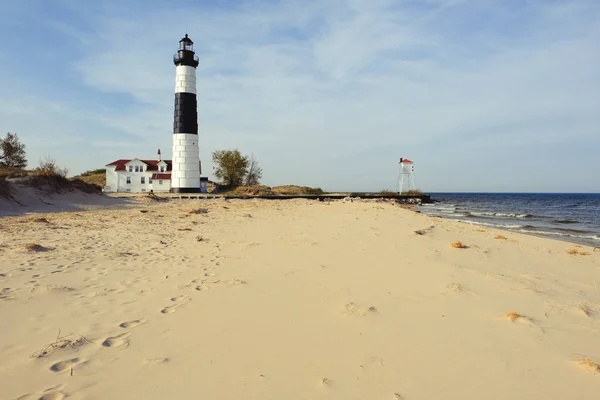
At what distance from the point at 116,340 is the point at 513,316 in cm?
490

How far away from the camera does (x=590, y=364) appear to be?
3357 millimetres

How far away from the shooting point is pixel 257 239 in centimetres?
1037

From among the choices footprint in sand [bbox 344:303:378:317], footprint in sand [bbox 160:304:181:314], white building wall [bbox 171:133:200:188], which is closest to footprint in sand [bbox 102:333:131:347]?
footprint in sand [bbox 160:304:181:314]

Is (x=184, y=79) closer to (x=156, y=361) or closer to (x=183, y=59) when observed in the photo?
(x=183, y=59)

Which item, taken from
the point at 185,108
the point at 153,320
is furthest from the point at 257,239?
the point at 185,108

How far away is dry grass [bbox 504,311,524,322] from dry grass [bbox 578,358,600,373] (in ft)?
3.38

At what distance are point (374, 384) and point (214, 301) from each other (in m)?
2.78

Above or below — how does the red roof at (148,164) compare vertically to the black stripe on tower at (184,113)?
below

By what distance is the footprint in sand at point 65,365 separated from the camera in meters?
3.18

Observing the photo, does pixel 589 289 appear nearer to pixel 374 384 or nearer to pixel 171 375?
pixel 374 384

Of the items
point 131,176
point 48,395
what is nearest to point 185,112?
point 131,176

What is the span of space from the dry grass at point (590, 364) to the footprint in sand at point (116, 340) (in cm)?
470

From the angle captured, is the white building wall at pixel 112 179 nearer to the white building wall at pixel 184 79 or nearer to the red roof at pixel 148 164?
the red roof at pixel 148 164

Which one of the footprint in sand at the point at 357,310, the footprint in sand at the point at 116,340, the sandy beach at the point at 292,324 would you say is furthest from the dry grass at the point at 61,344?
the footprint in sand at the point at 357,310
